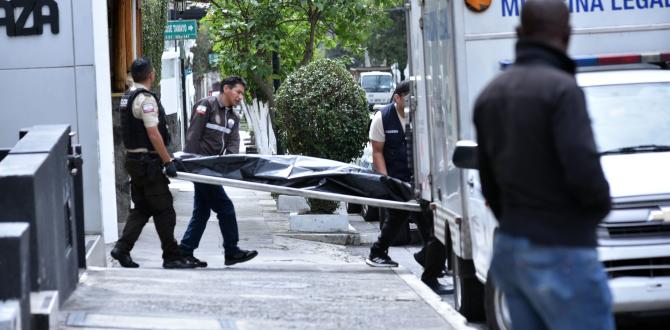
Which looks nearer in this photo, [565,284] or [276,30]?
[565,284]

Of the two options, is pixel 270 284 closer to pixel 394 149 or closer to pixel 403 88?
pixel 394 149

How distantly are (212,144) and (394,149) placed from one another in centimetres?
175

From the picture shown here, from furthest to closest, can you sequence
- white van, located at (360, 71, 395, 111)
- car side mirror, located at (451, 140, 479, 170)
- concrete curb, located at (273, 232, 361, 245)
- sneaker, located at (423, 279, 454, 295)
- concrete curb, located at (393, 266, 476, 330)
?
white van, located at (360, 71, 395, 111), concrete curb, located at (273, 232, 361, 245), sneaker, located at (423, 279, 454, 295), concrete curb, located at (393, 266, 476, 330), car side mirror, located at (451, 140, 479, 170)

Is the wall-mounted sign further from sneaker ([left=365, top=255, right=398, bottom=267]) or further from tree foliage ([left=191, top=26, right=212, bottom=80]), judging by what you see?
tree foliage ([left=191, top=26, right=212, bottom=80])

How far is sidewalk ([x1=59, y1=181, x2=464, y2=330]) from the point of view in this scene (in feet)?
25.6

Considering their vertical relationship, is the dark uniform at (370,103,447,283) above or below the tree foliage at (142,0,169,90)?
below

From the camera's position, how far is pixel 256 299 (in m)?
8.94

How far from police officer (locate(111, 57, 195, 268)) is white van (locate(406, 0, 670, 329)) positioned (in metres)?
2.38

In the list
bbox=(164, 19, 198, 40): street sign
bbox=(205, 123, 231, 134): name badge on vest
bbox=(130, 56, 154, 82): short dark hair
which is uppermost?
bbox=(164, 19, 198, 40): street sign

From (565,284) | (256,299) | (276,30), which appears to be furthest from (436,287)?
(276,30)

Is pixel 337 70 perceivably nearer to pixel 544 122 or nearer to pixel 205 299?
pixel 205 299

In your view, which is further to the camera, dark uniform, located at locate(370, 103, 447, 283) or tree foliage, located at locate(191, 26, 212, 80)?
tree foliage, located at locate(191, 26, 212, 80)

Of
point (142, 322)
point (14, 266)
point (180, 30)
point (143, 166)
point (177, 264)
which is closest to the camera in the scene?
point (14, 266)

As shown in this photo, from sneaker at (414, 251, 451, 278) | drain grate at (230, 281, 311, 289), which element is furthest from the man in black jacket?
sneaker at (414, 251, 451, 278)
